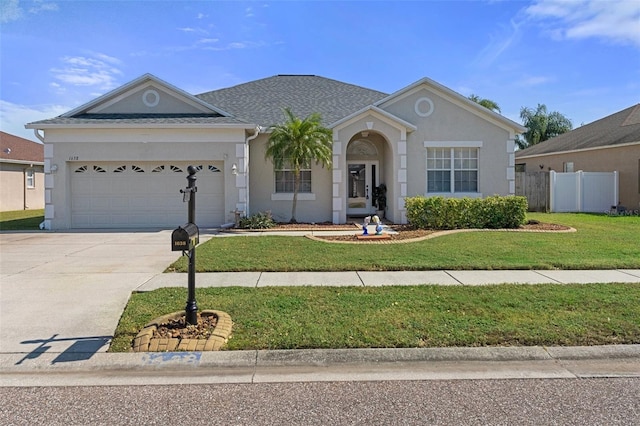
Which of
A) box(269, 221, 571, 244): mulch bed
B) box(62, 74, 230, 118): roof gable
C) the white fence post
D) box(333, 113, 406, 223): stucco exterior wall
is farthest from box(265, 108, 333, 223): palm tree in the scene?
the white fence post

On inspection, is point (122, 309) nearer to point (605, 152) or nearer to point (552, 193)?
point (552, 193)

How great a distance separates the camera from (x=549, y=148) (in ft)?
97.5

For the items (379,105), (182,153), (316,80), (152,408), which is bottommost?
(152,408)

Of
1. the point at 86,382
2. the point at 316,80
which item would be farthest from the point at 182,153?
the point at 86,382

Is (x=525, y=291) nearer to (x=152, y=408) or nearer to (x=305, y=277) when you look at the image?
(x=305, y=277)

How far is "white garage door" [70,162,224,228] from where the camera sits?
16.0m

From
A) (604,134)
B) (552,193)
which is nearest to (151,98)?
(552,193)

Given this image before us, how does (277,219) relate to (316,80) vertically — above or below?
below

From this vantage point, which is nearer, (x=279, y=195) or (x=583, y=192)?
(x=279, y=195)

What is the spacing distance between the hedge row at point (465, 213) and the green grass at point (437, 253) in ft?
4.66

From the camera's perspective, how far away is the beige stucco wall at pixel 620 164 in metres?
22.2

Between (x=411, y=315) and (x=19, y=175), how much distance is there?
2999cm

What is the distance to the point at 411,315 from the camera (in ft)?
18.2

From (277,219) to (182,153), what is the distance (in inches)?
171
